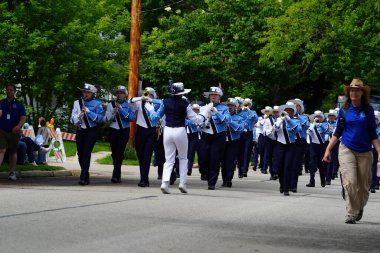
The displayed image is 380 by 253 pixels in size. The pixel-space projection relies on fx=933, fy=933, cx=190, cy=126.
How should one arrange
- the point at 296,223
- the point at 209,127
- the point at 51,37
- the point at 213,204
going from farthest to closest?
1. the point at 51,37
2. the point at 209,127
3. the point at 213,204
4. the point at 296,223

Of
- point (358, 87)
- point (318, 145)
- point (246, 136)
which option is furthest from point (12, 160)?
point (246, 136)

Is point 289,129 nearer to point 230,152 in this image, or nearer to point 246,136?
point 230,152

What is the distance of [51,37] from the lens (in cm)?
3762

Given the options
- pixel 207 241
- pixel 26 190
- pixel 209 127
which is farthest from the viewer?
pixel 209 127

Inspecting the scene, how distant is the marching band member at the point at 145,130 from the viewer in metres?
18.0

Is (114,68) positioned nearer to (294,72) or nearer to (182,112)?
(294,72)

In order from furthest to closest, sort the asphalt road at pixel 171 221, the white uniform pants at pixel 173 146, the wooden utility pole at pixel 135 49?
1. the wooden utility pole at pixel 135 49
2. the white uniform pants at pixel 173 146
3. the asphalt road at pixel 171 221

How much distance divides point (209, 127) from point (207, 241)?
28.3 feet

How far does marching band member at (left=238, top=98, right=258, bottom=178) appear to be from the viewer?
2494 cm

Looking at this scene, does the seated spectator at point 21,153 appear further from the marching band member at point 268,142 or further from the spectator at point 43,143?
the marching band member at point 268,142

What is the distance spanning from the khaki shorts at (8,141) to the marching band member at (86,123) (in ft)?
4.75

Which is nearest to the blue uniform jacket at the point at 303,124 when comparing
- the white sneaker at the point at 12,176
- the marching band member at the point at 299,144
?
the marching band member at the point at 299,144

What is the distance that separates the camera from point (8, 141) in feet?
60.5

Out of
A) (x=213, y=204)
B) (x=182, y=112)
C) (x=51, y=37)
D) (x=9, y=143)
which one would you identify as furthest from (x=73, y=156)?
(x=213, y=204)
